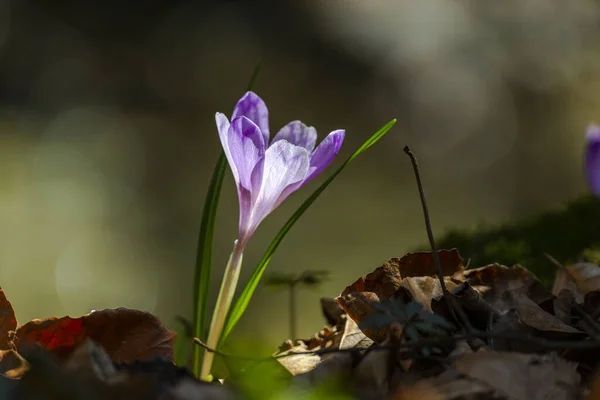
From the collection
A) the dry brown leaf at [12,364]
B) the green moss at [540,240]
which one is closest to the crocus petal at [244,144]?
the dry brown leaf at [12,364]

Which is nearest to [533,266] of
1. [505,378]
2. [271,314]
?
[505,378]

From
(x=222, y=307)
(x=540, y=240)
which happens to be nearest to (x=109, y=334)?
(x=222, y=307)

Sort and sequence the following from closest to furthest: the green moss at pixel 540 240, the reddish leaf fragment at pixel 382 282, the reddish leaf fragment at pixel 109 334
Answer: the reddish leaf fragment at pixel 109 334
the reddish leaf fragment at pixel 382 282
the green moss at pixel 540 240

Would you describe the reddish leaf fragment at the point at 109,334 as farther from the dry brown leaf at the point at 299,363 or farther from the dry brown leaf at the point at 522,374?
the dry brown leaf at the point at 522,374

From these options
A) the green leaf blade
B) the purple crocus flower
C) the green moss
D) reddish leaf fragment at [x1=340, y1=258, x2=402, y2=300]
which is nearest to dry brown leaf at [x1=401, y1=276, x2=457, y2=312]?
reddish leaf fragment at [x1=340, y1=258, x2=402, y2=300]

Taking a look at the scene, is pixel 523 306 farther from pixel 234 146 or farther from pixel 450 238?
pixel 450 238

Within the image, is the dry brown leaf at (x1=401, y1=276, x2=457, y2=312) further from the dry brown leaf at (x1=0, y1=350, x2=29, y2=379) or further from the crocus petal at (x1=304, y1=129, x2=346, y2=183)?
the dry brown leaf at (x1=0, y1=350, x2=29, y2=379)

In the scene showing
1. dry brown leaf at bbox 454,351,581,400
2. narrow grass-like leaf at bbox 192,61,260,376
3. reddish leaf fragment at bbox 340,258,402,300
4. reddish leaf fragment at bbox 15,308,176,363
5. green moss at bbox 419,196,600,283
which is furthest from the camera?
green moss at bbox 419,196,600,283
